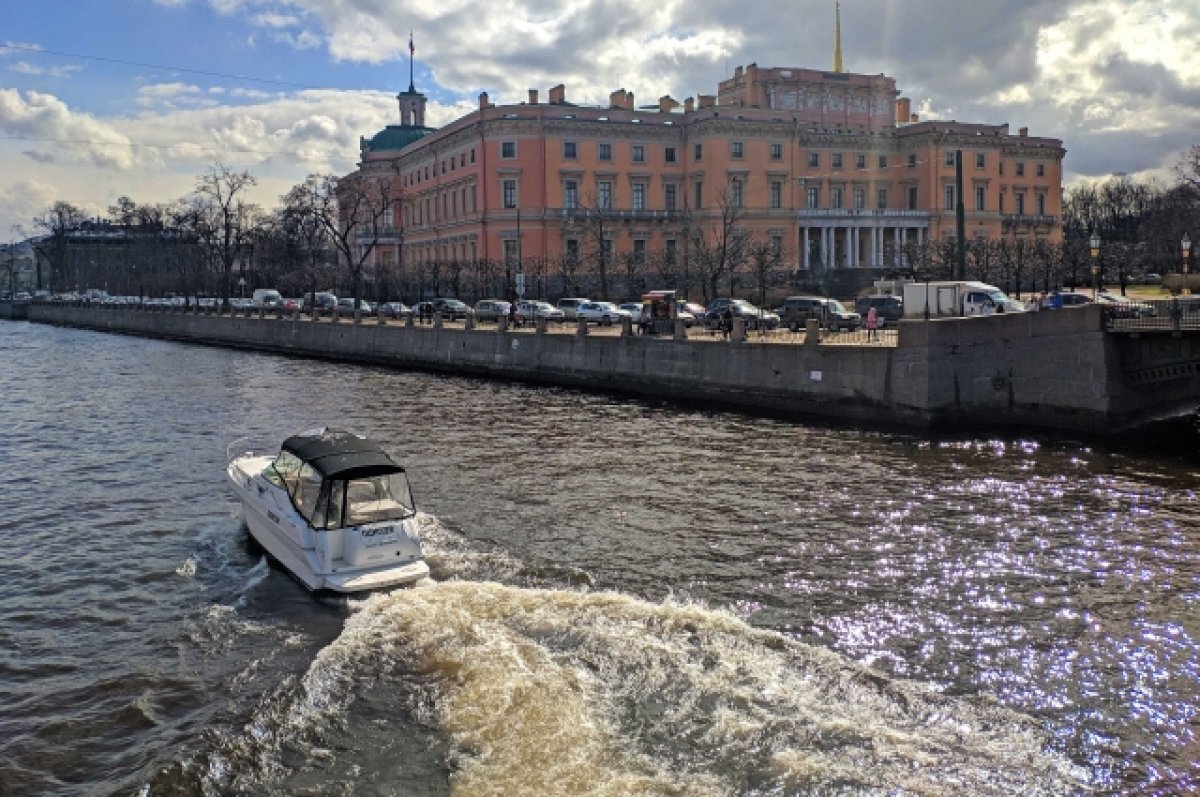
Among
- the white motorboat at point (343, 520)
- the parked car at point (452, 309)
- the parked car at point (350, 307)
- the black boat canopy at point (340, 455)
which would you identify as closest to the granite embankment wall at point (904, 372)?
the parked car at point (452, 309)

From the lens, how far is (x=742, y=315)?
4694 cm

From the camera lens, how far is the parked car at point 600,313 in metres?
52.5

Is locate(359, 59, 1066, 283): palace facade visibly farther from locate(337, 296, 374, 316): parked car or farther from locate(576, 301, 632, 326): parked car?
locate(576, 301, 632, 326): parked car

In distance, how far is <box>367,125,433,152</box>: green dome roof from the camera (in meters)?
114

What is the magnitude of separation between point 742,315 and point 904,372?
1838 centimetres

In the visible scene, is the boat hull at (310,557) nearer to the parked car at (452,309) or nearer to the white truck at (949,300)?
the white truck at (949,300)

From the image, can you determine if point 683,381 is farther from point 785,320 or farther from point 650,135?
point 650,135

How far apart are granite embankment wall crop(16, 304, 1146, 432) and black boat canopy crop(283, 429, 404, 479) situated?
17501 mm

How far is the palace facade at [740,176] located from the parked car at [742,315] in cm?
2626

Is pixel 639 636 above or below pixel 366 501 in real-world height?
below

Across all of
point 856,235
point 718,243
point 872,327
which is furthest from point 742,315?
point 856,235

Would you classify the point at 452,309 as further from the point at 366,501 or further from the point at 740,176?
the point at 366,501

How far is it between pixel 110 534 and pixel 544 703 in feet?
36.1

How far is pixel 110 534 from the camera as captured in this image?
59.1 feet
